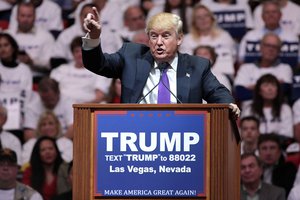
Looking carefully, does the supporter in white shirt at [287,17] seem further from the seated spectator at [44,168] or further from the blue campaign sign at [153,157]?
the blue campaign sign at [153,157]

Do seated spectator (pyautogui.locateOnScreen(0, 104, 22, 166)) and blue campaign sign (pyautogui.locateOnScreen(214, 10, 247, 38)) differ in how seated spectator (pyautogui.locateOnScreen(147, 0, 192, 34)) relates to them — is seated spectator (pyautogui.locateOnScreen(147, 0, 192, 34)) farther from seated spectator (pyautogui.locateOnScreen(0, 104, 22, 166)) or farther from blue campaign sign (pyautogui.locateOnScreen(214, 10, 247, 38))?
seated spectator (pyautogui.locateOnScreen(0, 104, 22, 166))

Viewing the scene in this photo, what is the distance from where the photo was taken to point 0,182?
7.62 metres

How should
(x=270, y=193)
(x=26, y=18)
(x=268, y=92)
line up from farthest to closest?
(x=26, y=18) < (x=268, y=92) < (x=270, y=193)

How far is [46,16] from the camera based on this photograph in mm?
9273

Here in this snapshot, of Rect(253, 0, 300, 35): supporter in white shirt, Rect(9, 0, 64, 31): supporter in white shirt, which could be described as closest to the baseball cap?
Rect(9, 0, 64, 31): supporter in white shirt

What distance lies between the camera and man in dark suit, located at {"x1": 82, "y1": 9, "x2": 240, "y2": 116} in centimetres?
423

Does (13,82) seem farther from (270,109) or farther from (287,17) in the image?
(287,17)

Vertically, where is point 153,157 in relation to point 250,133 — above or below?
below

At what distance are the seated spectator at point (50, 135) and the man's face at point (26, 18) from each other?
3.78 feet

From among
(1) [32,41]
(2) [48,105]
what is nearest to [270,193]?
(2) [48,105]

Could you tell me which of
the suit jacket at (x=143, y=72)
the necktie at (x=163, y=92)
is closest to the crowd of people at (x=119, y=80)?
the suit jacket at (x=143, y=72)

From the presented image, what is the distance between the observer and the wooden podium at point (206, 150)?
3898 mm

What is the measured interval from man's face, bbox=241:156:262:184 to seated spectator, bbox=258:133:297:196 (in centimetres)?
32

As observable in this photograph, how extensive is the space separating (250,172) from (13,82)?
247cm
